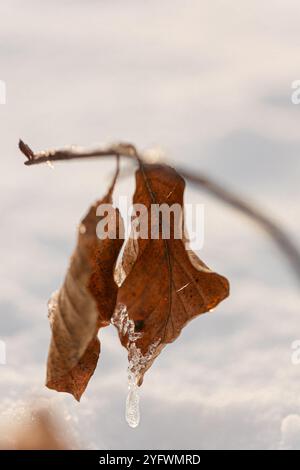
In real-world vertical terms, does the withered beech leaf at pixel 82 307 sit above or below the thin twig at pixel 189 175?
below

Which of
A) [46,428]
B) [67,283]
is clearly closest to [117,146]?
[67,283]

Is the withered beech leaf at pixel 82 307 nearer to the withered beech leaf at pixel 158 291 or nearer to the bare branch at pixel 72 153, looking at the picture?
the withered beech leaf at pixel 158 291

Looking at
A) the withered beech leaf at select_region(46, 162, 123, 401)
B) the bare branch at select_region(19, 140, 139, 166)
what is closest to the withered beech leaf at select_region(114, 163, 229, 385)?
the withered beech leaf at select_region(46, 162, 123, 401)

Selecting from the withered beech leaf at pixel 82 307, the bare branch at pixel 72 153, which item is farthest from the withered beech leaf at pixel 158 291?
the bare branch at pixel 72 153

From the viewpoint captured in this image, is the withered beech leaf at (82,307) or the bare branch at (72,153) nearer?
the bare branch at (72,153)

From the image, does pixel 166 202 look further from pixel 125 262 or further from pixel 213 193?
pixel 213 193

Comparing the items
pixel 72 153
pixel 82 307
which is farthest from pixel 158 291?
pixel 72 153
